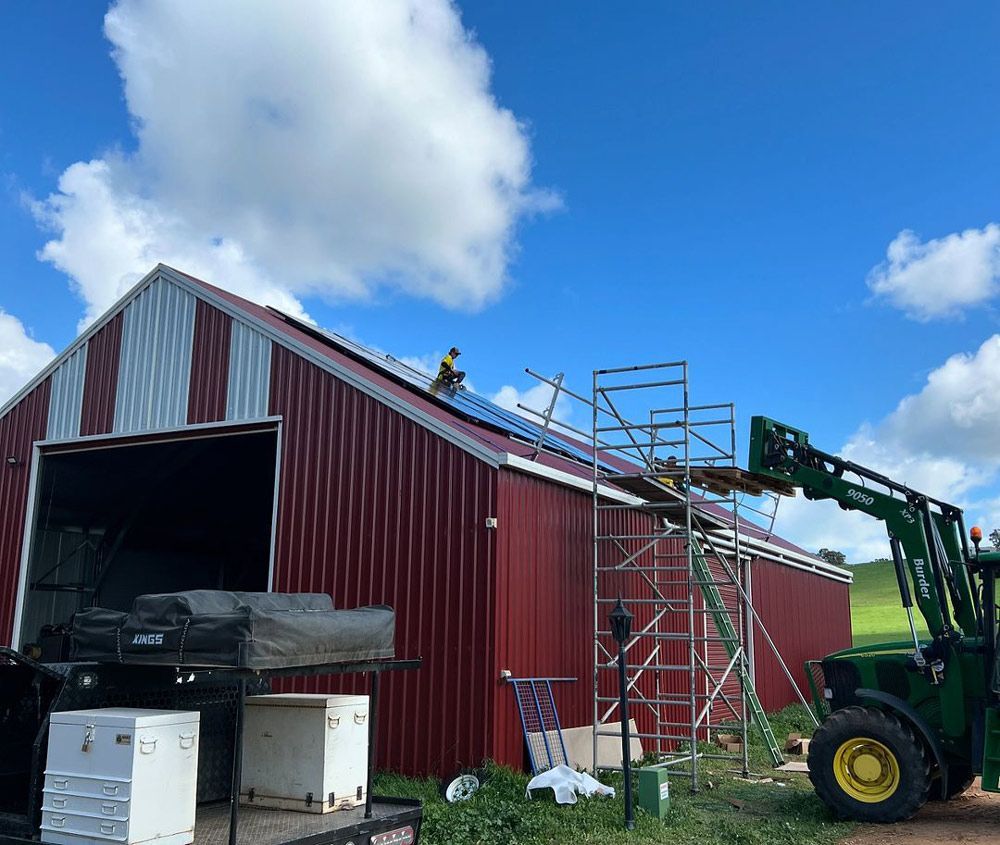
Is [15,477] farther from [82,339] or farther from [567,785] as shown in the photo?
[567,785]

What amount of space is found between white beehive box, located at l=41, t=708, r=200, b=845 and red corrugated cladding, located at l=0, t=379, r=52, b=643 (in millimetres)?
11227

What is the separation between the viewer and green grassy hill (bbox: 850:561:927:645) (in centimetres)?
4025

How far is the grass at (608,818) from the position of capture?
895cm

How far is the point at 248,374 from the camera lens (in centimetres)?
1401

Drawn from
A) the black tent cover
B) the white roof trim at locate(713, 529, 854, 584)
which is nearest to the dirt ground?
the black tent cover

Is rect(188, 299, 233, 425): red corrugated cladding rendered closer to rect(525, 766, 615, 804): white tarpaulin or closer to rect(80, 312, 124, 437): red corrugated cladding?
rect(80, 312, 124, 437): red corrugated cladding

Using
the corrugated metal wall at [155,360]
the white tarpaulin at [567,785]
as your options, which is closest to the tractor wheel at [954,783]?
the white tarpaulin at [567,785]

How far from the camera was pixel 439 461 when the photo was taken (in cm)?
1209

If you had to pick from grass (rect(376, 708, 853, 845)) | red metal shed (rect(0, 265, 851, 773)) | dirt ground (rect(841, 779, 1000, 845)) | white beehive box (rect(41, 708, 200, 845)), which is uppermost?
red metal shed (rect(0, 265, 851, 773))

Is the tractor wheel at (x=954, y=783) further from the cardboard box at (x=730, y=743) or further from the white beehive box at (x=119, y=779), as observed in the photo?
the white beehive box at (x=119, y=779)

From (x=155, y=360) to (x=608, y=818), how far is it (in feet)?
31.9

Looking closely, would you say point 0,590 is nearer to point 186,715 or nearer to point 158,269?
point 158,269

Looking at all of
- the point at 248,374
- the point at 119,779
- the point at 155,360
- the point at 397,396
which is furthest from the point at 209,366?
the point at 119,779

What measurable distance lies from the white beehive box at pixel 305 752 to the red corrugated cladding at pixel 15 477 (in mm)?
10703
